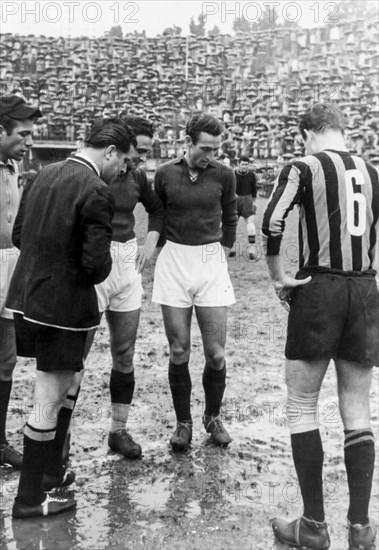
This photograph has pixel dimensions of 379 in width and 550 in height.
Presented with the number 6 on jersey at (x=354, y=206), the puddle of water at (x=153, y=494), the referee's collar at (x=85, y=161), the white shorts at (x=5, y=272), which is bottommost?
the puddle of water at (x=153, y=494)

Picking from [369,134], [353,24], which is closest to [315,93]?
[369,134]

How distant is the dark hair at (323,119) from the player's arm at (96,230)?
1.02m

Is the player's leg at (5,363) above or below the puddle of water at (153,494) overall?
above

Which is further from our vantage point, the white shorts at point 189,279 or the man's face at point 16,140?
the white shorts at point 189,279

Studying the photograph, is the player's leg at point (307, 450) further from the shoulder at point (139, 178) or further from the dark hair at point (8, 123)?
the dark hair at point (8, 123)

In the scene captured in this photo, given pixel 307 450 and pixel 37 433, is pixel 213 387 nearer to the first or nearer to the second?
pixel 307 450

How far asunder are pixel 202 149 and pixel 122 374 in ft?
4.91

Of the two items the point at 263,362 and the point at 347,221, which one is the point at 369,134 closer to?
the point at 263,362

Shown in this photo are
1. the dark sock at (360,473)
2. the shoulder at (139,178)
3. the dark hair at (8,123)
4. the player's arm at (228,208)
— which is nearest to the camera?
the dark sock at (360,473)

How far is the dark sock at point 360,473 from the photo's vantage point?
3.19 meters

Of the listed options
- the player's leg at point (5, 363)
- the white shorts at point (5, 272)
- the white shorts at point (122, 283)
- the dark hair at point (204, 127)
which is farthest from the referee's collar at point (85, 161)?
the player's leg at point (5, 363)

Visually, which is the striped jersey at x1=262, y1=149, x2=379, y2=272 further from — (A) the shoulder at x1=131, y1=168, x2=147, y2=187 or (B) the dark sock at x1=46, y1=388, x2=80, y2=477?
(B) the dark sock at x1=46, y1=388, x2=80, y2=477

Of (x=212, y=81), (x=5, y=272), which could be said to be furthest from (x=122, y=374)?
(x=212, y=81)

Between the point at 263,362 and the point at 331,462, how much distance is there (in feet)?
6.97
